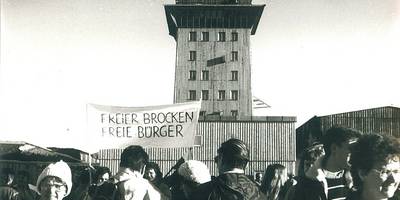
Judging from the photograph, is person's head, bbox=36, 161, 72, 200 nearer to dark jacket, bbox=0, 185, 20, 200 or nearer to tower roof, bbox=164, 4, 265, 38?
dark jacket, bbox=0, 185, 20, 200

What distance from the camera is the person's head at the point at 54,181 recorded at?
4.31m

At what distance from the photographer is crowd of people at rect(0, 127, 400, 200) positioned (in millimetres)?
3402

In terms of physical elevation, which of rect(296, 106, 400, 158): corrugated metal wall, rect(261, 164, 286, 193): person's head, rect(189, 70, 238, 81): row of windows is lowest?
rect(296, 106, 400, 158): corrugated metal wall

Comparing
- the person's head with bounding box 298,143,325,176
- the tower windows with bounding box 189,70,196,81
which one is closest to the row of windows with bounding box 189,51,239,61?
the tower windows with bounding box 189,70,196,81

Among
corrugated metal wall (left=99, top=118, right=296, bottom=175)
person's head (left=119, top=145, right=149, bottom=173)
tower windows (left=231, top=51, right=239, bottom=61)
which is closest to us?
person's head (left=119, top=145, right=149, bottom=173)

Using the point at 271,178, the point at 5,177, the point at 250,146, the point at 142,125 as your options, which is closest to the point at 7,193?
the point at 5,177

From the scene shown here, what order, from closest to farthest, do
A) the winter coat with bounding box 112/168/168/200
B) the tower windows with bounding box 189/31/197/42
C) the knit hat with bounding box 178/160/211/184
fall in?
the winter coat with bounding box 112/168/168/200 → the knit hat with bounding box 178/160/211/184 → the tower windows with bounding box 189/31/197/42

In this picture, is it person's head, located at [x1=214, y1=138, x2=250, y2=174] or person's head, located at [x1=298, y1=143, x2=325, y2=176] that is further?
person's head, located at [x1=298, y1=143, x2=325, y2=176]

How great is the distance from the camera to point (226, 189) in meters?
4.26

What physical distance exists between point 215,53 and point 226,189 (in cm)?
4330

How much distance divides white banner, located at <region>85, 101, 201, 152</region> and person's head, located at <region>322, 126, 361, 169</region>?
3042 mm

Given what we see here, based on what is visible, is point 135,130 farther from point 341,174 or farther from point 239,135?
point 239,135

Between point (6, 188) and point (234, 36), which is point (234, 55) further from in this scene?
point (6, 188)

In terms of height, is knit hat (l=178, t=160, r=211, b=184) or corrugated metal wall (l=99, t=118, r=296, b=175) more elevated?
knit hat (l=178, t=160, r=211, b=184)
